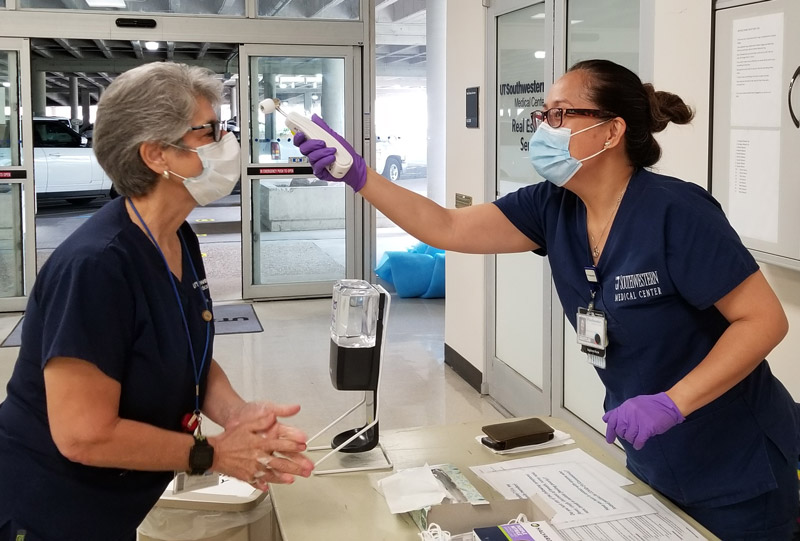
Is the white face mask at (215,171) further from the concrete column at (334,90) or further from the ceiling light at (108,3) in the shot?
the ceiling light at (108,3)

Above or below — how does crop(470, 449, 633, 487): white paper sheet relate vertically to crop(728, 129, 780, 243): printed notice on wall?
below

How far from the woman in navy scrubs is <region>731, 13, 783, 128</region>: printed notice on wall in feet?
2.41

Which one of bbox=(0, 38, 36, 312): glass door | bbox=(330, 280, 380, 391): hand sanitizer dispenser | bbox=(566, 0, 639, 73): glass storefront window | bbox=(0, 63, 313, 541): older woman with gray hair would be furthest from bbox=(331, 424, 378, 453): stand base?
bbox=(0, 38, 36, 312): glass door

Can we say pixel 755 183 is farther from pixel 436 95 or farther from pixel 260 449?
pixel 436 95

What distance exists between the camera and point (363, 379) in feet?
6.68

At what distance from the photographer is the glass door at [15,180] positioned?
264 inches

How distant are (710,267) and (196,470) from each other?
1058mm

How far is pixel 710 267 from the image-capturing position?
162 centimetres

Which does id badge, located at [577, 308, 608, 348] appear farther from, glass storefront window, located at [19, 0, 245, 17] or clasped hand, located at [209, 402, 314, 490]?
glass storefront window, located at [19, 0, 245, 17]

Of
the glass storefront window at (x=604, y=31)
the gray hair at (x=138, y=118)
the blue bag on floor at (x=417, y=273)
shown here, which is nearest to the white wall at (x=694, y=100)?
the glass storefront window at (x=604, y=31)

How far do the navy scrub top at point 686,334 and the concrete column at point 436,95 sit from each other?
6.74 meters

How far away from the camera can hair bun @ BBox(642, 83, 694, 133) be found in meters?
1.87

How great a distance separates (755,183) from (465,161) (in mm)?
2564

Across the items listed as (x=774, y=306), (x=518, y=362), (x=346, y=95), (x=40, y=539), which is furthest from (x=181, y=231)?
(x=346, y=95)
